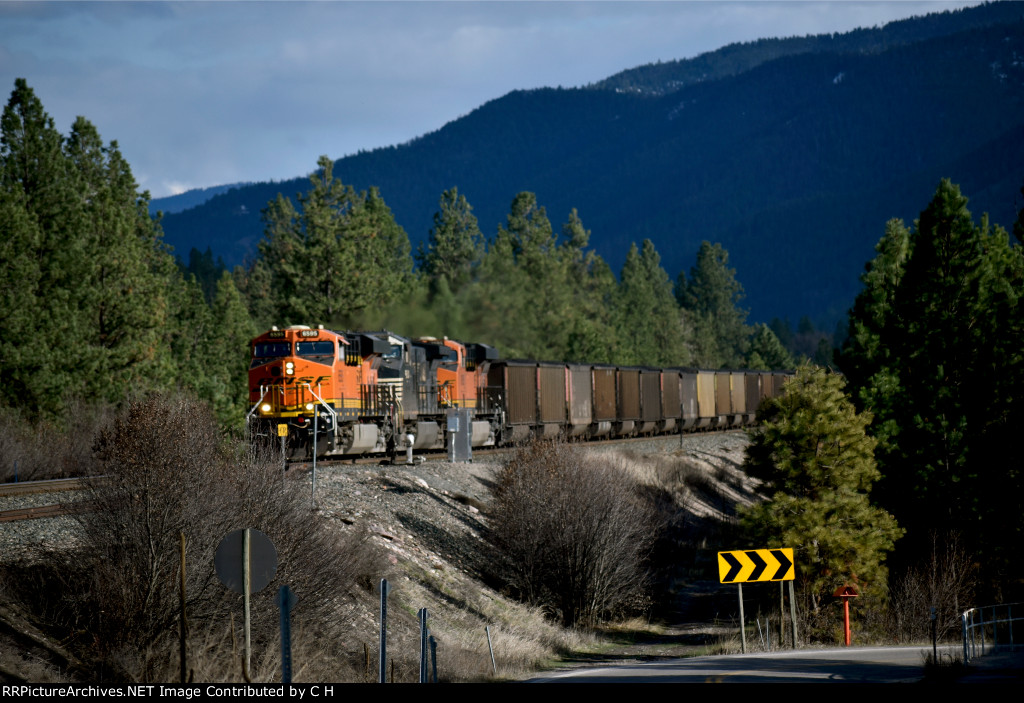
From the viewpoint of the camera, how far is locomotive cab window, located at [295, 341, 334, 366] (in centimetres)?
2873

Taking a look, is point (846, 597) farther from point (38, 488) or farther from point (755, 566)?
point (38, 488)

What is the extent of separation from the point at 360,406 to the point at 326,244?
31.6 metres

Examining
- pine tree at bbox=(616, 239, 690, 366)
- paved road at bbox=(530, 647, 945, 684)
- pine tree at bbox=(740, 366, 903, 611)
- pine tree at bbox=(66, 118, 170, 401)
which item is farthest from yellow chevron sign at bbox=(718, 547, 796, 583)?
pine tree at bbox=(616, 239, 690, 366)

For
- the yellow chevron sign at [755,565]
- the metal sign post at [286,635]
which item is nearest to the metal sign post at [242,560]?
the metal sign post at [286,635]

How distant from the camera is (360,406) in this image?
30.5 meters

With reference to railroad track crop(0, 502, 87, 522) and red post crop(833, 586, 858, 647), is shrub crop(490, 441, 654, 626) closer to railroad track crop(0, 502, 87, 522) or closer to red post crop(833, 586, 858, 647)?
red post crop(833, 586, 858, 647)

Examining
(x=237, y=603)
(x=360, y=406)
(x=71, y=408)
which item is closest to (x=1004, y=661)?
(x=237, y=603)

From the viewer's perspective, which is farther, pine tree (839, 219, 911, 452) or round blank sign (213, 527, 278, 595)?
pine tree (839, 219, 911, 452)

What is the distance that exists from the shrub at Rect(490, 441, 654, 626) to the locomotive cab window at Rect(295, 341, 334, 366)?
20.2ft

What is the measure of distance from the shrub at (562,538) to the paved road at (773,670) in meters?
6.47

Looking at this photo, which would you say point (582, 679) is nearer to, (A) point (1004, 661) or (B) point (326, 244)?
(A) point (1004, 661)

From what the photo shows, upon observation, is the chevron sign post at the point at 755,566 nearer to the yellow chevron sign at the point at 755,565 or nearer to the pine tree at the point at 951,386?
the yellow chevron sign at the point at 755,565

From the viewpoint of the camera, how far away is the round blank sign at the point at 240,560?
11039 mm

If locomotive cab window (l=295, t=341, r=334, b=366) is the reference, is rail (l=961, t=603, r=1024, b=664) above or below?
below
